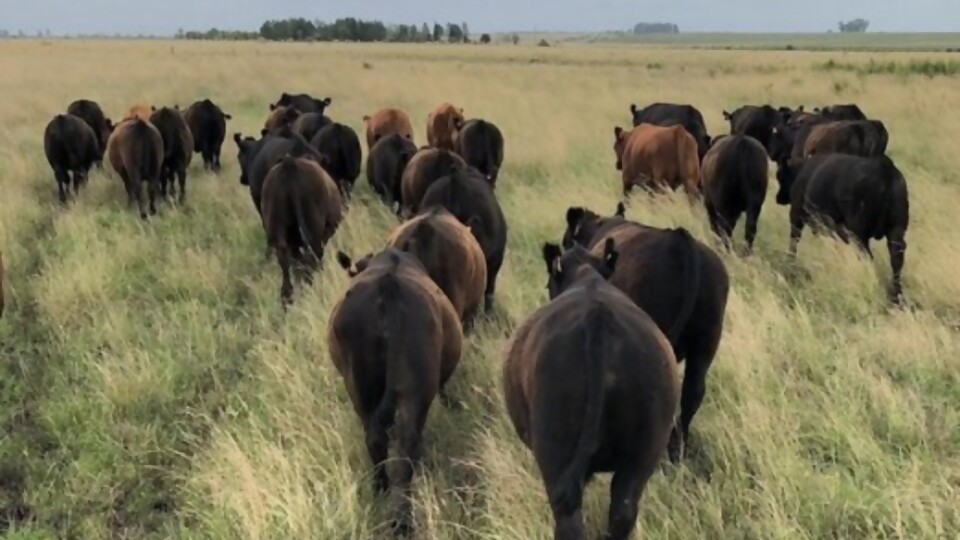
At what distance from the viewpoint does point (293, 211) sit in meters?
7.90

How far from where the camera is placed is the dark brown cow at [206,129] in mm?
14594

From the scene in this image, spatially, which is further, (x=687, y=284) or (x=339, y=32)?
(x=339, y=32)

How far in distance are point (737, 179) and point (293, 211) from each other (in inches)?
169

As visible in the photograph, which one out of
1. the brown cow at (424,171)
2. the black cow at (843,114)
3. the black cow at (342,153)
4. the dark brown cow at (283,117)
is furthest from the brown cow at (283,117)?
the black cow at (843,114)

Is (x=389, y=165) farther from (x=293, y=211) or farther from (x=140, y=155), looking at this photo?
(x=293, y=211)

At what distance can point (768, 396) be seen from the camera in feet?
17.2

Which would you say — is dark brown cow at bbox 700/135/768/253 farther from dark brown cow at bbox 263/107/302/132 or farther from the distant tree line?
the distant tree line

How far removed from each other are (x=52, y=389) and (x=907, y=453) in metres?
5.18

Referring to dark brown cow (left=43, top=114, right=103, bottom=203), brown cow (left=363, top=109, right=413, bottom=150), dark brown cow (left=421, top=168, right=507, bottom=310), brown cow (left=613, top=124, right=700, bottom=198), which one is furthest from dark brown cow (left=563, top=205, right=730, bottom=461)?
brown cow (left=363, top=109, right=413, bottom=150)

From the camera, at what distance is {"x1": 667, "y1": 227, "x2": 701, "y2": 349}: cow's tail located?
4.57m

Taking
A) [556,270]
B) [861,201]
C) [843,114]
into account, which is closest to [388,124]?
[843,114]

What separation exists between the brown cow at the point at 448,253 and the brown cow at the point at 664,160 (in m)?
5.10

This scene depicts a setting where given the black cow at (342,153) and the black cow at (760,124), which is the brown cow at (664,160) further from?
the black cow at (760,124)

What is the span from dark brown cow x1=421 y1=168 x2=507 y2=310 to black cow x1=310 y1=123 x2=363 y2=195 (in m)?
4.85
